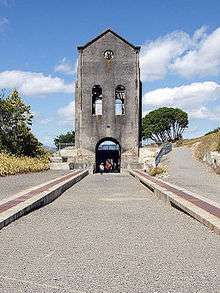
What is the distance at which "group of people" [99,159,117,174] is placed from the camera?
52.6 m

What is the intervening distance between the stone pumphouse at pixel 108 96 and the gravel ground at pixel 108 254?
3738 centimetres

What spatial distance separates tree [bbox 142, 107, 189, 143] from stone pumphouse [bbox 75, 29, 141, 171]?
2668 inches

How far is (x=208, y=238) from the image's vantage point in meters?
8.12

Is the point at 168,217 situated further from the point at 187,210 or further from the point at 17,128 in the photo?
the point at 17,128

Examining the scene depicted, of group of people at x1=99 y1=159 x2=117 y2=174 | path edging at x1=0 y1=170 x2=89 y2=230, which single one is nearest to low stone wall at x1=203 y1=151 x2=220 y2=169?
path edging at x1=0 y1=170 x2=89 y2=230

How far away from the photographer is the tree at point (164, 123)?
11688 centimetres

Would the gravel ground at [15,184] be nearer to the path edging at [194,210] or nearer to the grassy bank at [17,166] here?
the grassy bank at [17,166]

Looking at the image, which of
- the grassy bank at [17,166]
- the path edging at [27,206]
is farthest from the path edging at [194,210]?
the grassy bank at [17,166]

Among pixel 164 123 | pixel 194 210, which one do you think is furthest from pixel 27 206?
pixel 164 123

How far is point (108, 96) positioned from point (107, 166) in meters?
8.12

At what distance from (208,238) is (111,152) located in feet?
164

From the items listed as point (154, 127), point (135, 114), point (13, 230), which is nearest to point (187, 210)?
point (13, 230)

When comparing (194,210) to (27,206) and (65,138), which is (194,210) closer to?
(27,206)

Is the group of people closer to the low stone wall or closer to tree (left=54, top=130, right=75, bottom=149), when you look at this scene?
the low stone wall
